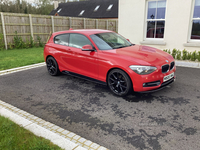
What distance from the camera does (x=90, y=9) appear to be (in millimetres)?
41344

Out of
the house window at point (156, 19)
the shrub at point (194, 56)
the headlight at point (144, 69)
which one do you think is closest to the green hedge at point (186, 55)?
the shrub at point (194, 56)

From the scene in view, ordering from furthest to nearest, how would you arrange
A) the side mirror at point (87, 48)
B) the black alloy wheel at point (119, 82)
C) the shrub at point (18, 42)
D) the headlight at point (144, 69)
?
the shrub at point (18, 42) → the side mirror at point (87, 48) → the black alloy wheel at point (119, 82) → the headlight at point (144, 69)

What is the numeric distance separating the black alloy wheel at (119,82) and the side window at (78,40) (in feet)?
4.07

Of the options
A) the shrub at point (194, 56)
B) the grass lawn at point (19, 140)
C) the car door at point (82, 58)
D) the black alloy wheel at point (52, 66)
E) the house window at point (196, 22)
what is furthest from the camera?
the house window at point (196, 22)

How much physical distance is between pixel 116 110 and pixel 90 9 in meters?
40.8

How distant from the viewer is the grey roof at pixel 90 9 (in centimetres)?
3792

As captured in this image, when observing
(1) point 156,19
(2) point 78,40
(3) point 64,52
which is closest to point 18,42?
(3) point 64,52

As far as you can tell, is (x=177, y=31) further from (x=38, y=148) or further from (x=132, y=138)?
(x=38, y=148)

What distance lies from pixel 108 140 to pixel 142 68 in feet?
6.43

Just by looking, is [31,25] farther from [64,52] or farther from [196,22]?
[196,22]

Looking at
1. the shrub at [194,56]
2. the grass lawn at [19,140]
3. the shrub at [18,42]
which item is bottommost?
the grass lawn at [19,140]

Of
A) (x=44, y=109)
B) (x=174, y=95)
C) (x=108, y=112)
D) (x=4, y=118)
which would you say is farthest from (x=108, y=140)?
(x=174, y=95)

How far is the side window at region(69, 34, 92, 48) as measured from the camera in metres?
5.24

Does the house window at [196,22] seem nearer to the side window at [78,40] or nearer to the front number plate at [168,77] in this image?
the front number plate at [168,77]
